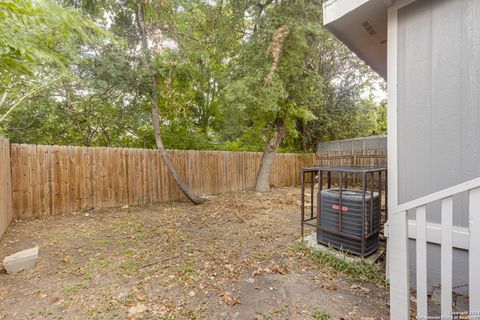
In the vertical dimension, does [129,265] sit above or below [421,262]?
below

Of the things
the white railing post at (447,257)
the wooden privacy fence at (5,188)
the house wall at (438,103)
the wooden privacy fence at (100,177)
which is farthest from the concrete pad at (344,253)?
the wooden privacy fence at (5,188)

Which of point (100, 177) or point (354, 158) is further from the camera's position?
point (354, 158)

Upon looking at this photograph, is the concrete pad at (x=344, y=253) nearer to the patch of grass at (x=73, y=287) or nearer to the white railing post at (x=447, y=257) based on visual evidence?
the white railing post at (x=447, y=257)

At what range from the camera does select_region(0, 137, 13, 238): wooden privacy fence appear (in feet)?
12.3

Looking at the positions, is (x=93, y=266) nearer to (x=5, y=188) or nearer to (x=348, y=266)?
(x=5, y=188)

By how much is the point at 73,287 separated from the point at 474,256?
10.8 feet

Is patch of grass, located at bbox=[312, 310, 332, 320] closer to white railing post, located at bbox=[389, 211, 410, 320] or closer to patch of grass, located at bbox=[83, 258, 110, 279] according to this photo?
Answer: white railing post, located at bbox=[389, 211, 410, 320]

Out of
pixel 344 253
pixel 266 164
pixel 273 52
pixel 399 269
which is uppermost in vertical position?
pixel 273 52

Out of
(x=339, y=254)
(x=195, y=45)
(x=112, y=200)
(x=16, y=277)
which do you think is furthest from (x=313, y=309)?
(x=195, y=45)

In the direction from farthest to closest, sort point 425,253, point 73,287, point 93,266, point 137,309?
1. point 93,266
2. point 73,287
3. point 137,309
4. point 425,253

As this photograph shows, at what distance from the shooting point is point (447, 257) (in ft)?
4.46

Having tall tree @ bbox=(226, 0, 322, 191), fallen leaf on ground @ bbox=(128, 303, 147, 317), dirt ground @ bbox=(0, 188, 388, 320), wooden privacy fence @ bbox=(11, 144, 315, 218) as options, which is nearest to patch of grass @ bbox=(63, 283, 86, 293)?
dirt ground @ bbox=(0, 188, 388, 320)

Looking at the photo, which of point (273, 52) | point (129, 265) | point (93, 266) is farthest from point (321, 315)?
point (273, 52)

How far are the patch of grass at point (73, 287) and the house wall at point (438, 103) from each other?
3.41m
